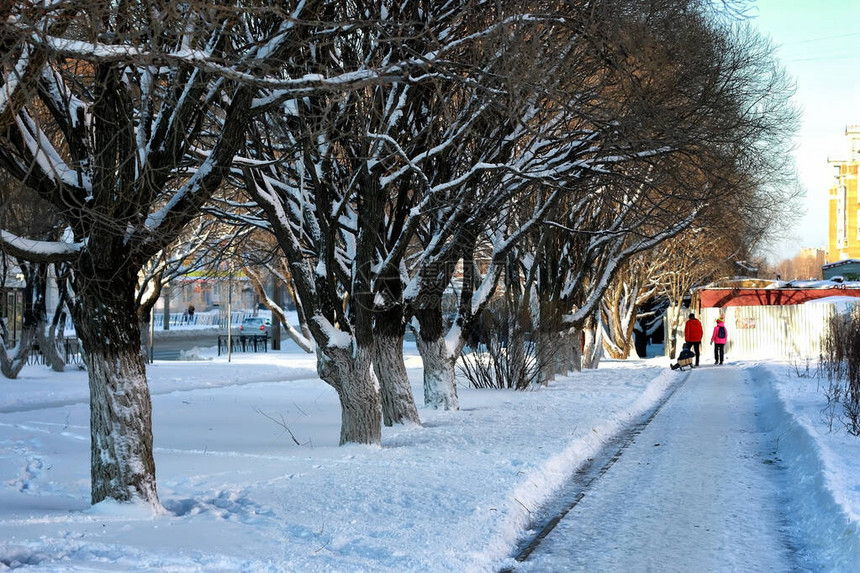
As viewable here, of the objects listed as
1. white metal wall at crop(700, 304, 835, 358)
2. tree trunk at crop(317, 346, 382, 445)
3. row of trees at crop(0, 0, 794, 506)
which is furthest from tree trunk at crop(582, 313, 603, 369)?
tree trunk at crop(317, 346, 382, 445)

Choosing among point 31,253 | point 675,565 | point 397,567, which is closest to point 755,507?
point 675,565

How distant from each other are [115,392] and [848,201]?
96.4 meters

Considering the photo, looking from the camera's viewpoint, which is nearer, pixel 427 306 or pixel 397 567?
pixel 397 567

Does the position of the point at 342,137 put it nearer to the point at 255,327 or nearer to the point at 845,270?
the point at 255,327

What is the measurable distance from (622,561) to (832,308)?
105ft

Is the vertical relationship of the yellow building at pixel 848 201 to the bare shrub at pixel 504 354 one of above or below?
above

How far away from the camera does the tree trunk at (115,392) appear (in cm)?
758

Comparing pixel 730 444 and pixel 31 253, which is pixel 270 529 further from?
Answer: pixel 730 444

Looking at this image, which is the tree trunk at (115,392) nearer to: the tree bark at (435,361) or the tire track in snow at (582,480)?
the tire track in snow at (582,480)

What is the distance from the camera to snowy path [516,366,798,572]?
22.4ft

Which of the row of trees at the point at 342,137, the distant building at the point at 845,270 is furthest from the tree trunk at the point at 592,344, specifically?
the distant building at the point at 845,270

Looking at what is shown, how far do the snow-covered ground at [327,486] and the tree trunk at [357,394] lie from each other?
0.26m

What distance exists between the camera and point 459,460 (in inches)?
417

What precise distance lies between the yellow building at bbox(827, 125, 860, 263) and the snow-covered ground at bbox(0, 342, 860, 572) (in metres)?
80.8
